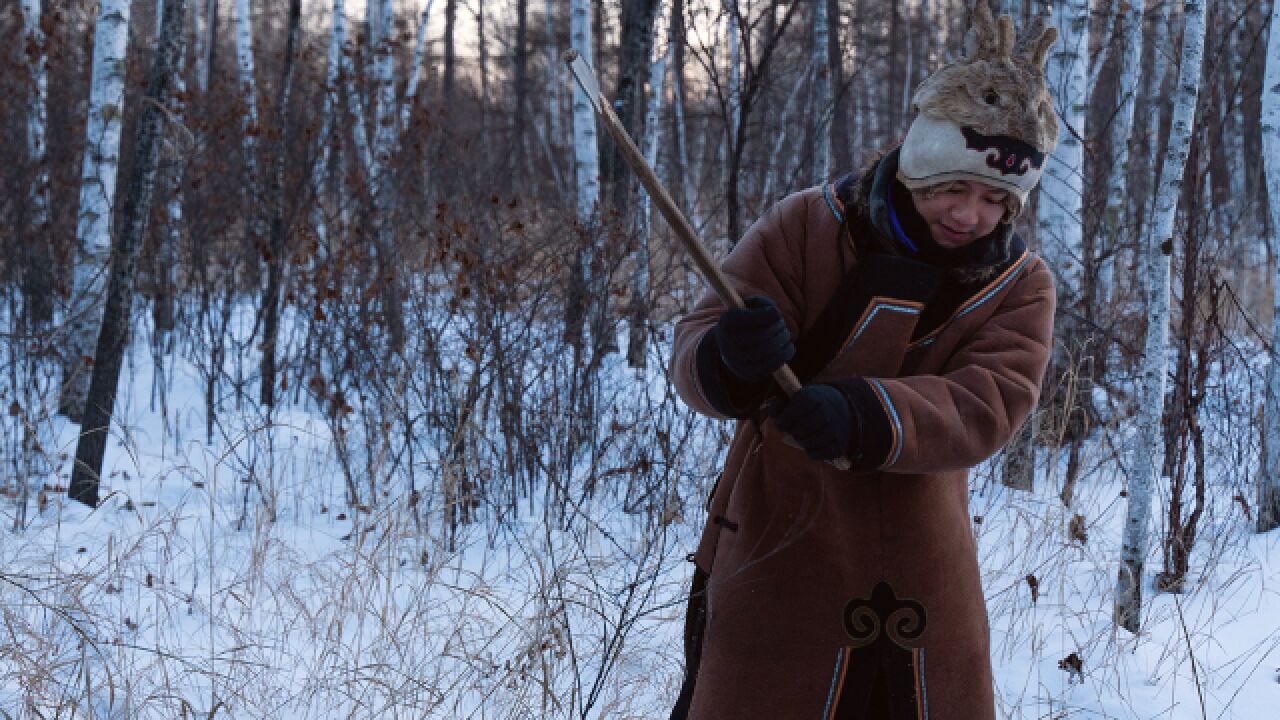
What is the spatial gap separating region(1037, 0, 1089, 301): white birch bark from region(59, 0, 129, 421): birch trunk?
177 inches

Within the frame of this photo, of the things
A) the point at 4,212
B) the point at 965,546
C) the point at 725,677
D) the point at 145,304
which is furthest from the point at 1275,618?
the point at 4,212

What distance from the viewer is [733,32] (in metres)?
10.3

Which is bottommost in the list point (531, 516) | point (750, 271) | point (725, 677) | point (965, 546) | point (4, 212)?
point (725, 677)

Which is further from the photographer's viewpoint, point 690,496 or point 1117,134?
point 1117,134

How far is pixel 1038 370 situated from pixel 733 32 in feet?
30.9

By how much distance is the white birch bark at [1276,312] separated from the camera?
388cm

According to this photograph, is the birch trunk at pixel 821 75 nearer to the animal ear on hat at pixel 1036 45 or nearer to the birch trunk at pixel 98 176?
the birch trunk at pixel 98 176

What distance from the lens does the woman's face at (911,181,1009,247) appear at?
148cm

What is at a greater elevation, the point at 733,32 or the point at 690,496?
the point at 733,32

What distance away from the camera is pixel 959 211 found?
1.48 meters

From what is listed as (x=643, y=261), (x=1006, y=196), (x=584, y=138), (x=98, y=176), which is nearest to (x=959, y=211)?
(x=1006, y=196)

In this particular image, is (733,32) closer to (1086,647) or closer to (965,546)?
(1086,647)

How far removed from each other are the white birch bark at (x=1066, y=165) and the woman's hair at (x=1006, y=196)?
3.53m

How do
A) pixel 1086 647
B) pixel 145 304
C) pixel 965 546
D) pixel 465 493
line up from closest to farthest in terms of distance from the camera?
pixel 965 546, pixel 1086 647, pixel 465 493, pixel 145 304
